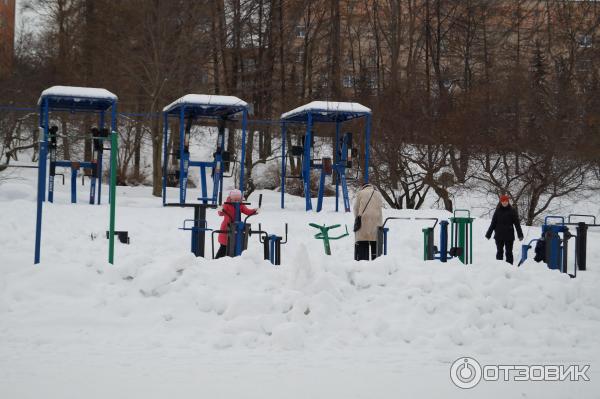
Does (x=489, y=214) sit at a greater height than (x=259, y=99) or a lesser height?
lesser

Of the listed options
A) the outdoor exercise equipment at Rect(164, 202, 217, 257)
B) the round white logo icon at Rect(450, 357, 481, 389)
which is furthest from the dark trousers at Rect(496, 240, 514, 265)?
the round white logo icon at Rect(450, 357, 481, 389)

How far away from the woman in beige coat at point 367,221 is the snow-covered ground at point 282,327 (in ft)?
7.35

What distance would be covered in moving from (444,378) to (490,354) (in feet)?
3.42

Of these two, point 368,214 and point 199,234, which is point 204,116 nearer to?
point 199,234

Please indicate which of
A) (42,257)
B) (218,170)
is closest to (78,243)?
(42,257)

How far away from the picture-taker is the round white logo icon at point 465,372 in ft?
19.2

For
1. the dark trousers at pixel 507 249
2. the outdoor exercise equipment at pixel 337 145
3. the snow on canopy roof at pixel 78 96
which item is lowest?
the dark trousers at pixel 507 249

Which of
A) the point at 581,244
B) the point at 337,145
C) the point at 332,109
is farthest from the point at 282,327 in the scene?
the point at 337,145

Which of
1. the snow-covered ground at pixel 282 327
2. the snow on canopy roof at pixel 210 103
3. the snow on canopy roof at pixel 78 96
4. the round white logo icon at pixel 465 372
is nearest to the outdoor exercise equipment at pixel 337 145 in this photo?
the snow on canopy roof at pixel 210 103

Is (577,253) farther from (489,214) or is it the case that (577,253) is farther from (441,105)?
(441,105)

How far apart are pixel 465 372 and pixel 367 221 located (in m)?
5.44

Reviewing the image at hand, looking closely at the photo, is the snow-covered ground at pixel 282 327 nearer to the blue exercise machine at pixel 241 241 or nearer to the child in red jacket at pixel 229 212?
the blue exercise machine at pixel 241 241

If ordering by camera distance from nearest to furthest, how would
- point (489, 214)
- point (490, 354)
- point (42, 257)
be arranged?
point (490, 354)
point (42, 257)
point (489, 214)

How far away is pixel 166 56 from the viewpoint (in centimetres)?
2709
